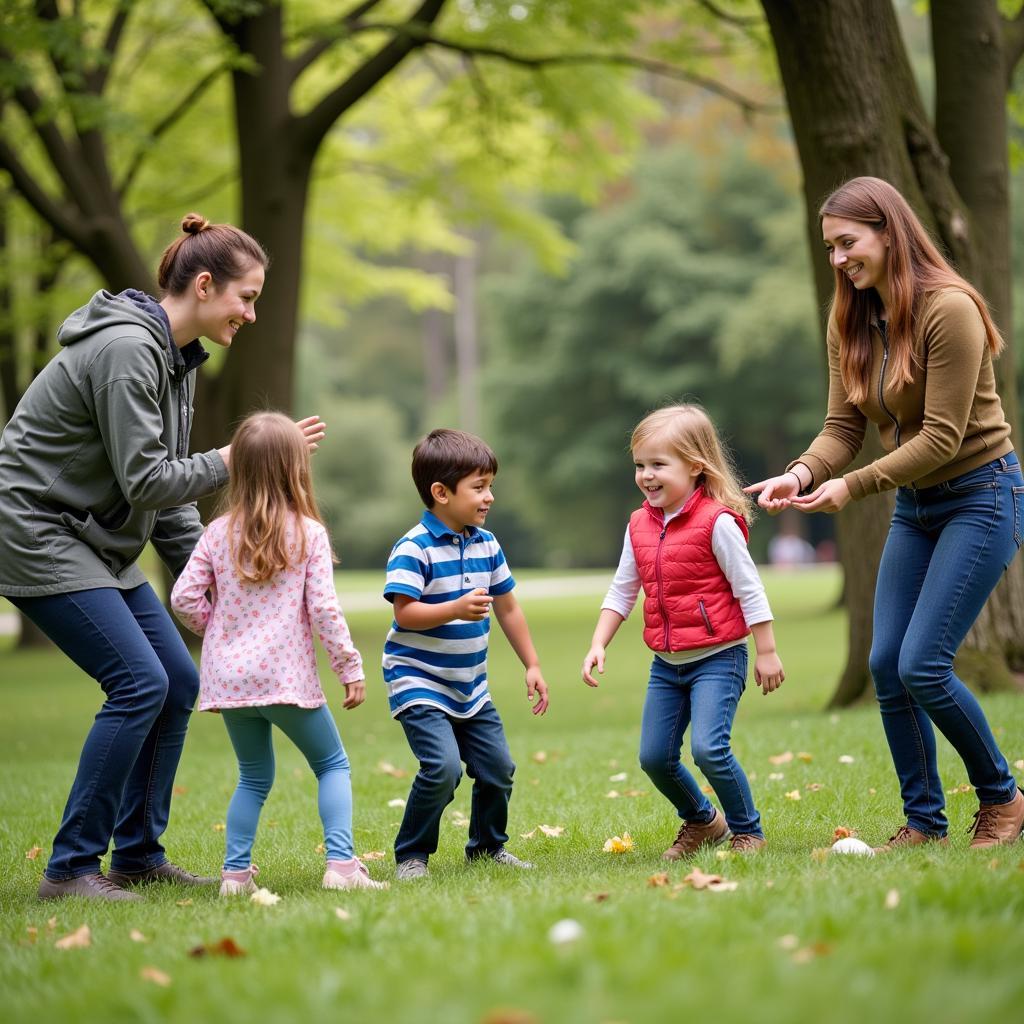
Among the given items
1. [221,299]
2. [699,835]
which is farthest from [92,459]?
[699,835]

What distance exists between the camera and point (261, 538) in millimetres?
4438

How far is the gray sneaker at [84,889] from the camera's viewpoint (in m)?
4.48

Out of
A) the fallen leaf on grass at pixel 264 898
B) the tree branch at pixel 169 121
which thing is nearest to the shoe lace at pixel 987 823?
the fallen leaf on grass at pixel 264 898

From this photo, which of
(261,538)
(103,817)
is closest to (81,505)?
(261,538)

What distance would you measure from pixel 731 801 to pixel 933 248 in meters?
2.04

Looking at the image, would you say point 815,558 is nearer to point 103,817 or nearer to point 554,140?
point 554,140

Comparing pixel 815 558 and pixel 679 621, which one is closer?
pixel 679 621

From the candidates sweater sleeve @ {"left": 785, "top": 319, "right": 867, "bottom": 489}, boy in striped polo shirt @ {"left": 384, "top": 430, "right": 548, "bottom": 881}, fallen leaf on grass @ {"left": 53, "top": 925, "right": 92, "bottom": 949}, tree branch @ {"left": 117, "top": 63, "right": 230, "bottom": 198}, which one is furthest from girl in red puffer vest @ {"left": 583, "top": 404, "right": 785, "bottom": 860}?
tree branch @ {"left": 117, "top": 63, "right": 230, "bottom": 198}

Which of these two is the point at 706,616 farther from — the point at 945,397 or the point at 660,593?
the point at 945,397

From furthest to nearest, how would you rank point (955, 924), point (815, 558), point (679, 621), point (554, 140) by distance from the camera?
1. point (815, 558)
2. point (554, 140)
3. point (679, 621)
4. point (955, 924)

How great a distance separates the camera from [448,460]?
476 centimetres

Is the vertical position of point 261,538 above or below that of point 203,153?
below

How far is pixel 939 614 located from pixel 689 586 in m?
0.85

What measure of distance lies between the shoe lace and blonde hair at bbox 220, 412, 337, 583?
247 centimetres
